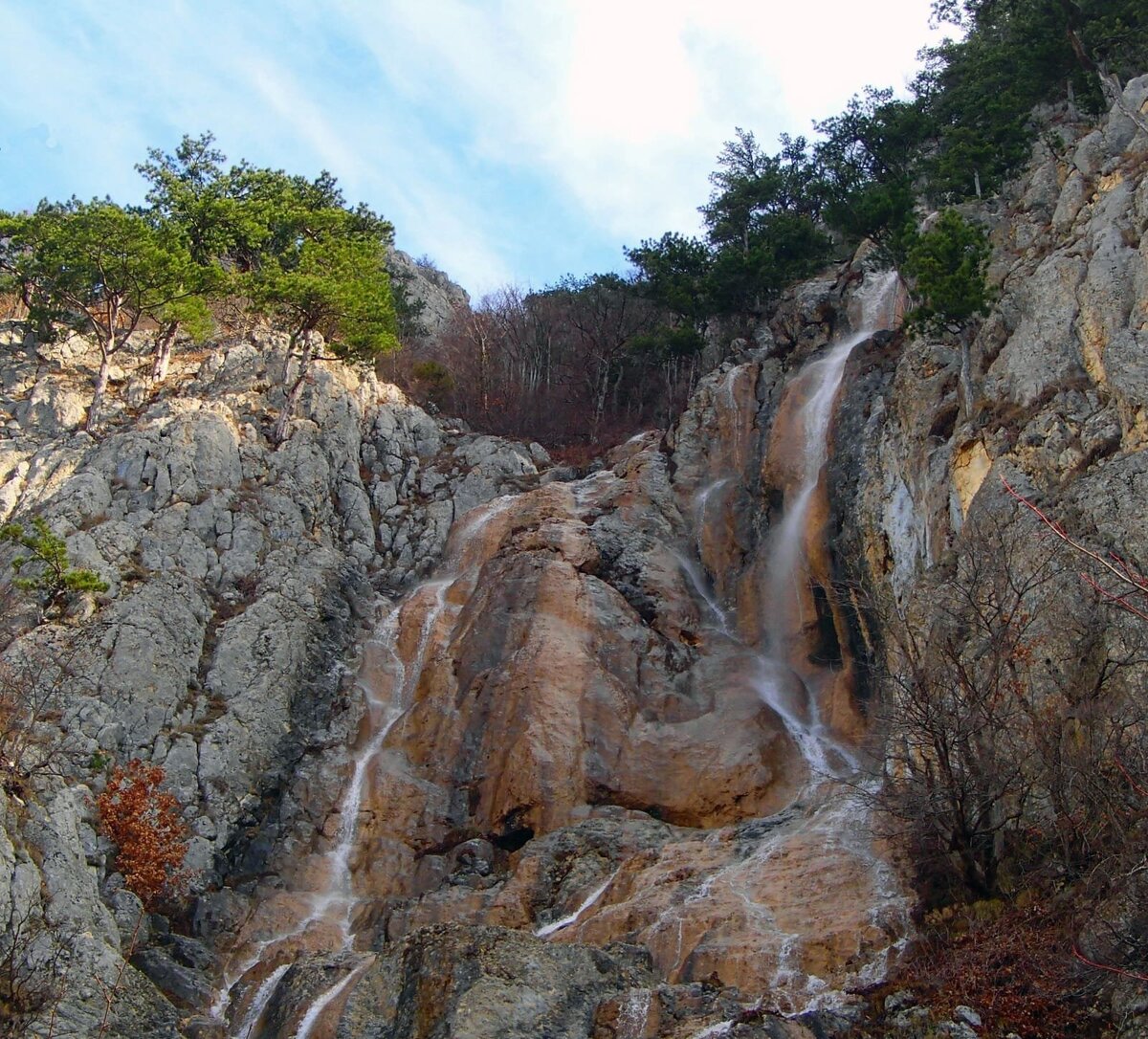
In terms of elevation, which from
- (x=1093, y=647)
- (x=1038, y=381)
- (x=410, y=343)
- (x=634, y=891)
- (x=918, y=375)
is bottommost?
(x=634, y=891)

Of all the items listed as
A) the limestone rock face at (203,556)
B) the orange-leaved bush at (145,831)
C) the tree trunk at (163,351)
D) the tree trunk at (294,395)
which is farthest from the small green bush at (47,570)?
the tree trunk at (163,351)

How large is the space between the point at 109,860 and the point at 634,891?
12.0m

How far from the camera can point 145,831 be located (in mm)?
24578

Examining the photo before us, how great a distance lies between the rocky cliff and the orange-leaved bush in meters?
0.49

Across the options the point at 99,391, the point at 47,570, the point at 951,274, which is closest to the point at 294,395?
the point at 99,391

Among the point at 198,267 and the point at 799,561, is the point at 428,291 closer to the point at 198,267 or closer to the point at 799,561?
the point at 198,267

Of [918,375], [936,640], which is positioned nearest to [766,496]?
[918,375]

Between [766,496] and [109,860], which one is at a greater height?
[766,496]

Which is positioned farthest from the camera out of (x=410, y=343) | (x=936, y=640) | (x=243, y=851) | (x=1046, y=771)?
(x=410, y=343)

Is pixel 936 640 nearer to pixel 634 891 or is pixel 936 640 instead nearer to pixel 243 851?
pixel 634 891

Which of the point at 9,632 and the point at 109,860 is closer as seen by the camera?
the point at 109,860

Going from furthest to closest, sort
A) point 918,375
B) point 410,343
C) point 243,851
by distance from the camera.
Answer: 1. point 410,343
2. point 918,375
3. point 243,851

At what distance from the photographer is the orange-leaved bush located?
23922 mm

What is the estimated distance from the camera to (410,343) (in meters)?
57.2
